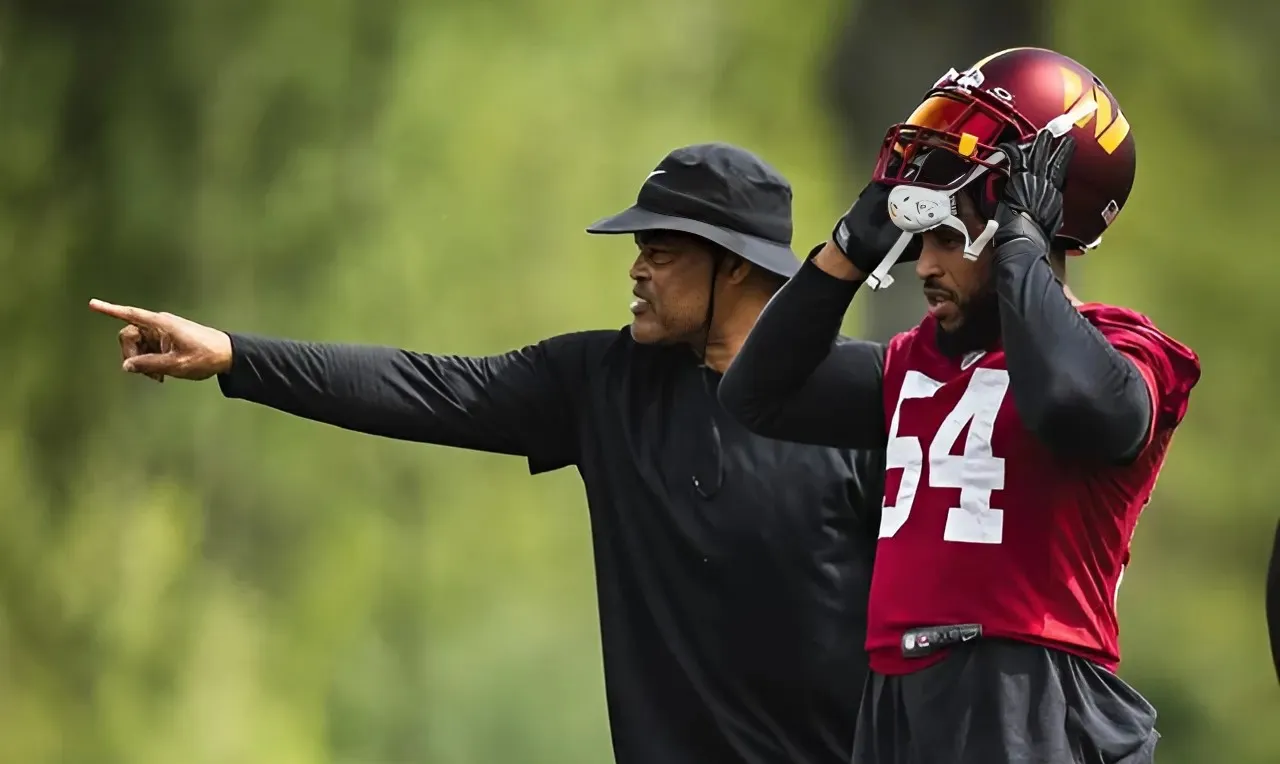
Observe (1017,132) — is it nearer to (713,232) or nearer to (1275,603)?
(1275,603)

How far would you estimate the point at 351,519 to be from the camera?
400cm

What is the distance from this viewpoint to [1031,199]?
1706 mm

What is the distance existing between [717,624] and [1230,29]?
89.2 inches

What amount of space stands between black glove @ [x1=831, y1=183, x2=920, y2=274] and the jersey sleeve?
208mm

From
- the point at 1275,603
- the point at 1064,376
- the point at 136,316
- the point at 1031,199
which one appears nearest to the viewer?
the point at 1064,376

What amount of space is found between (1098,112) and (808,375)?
386mm

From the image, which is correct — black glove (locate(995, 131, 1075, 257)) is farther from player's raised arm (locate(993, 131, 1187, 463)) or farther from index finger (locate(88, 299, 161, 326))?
index finger (locate(88, 299, 161, 326))

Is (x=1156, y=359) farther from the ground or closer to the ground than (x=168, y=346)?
closer to the ground

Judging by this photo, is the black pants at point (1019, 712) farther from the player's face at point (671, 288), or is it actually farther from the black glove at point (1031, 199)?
the player's face at point (671, 288)

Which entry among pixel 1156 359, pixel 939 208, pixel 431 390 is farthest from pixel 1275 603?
pixel 431 390

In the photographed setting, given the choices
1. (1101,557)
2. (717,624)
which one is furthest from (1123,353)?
(717,624)

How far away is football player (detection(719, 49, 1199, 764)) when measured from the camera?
1646mm

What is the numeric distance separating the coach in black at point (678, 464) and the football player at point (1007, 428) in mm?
698

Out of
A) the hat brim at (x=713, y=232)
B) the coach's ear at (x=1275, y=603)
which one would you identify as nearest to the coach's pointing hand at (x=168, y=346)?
the hat brim at (x=713, y=232)
